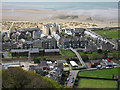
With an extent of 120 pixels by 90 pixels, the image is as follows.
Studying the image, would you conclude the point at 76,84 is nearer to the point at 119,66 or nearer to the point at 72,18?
the point at 119,66

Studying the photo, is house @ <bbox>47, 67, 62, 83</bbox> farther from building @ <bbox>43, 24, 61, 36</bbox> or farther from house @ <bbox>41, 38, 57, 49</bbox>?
building @ <bbox>43, 24, 61, 36</bbox>

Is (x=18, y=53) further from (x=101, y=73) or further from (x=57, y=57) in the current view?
(x=101, y=73)

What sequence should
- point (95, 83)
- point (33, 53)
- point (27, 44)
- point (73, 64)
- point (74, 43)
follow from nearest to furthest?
point (95, 83)
point (73, 64)
point (33, 53)
point (27, 44)
point (74, 43)

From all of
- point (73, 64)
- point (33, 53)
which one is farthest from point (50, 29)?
point (73, 64)

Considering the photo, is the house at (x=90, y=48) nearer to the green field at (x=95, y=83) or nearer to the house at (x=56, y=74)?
the house at (x=56, y=74)

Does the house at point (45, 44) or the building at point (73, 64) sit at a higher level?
the house at point (45, 44)

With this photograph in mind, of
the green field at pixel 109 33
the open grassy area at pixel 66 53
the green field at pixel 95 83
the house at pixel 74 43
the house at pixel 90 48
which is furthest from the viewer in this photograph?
the green field at pixel 109 33

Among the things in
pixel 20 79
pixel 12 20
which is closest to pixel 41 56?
pixel 20 79

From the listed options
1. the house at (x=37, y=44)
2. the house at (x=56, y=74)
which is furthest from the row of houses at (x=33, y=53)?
the house at (x=56, y=74)
